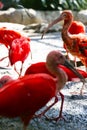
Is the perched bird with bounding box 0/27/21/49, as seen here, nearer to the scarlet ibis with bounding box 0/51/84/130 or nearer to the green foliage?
the scarlet ibis with bounding box 0/51/84/130

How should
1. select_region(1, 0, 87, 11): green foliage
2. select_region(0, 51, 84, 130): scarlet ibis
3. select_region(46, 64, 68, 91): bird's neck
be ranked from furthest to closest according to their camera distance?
select_region(1, 0, 87, 11): green foliage
select_region(46, 64, 68, 91): bird's neck
select_region(0, 51, 84, 130): scarlet ibis

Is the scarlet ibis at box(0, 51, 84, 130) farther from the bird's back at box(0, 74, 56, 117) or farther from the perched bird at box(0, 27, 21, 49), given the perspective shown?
the perched bird at box(0, 27, 21, 49)

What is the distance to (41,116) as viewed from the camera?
12.4 feet

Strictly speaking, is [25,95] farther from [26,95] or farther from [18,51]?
[18,51]

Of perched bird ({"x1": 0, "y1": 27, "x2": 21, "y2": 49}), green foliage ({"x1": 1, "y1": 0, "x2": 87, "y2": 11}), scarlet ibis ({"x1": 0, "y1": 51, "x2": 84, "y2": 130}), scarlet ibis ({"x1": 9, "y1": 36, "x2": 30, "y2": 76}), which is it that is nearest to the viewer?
scarlet ibis ({"x1": 0, "y1": 51, "x2": 84, "y2": 130})

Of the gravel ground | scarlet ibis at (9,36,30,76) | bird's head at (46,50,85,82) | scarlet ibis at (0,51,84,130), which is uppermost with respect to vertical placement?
bird's head at (46,50,85,82)

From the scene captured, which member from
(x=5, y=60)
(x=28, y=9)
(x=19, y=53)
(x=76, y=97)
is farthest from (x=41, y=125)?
(x=28, y=9)

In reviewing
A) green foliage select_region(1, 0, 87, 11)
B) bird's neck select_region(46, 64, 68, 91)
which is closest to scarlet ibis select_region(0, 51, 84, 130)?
bird's neck select_region(46, 64, 68, 91)

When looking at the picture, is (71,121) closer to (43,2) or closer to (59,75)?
(59,75)

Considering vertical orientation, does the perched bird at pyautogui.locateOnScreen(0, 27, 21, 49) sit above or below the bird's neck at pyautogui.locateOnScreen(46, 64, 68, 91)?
below

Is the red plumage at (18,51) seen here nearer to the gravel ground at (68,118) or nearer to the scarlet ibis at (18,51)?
the scarlet ibis at (18,51)

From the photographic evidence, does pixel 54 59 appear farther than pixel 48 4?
No

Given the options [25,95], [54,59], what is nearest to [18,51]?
[54,59]

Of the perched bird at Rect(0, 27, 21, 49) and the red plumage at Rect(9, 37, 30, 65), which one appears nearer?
the red plumage at Rect(9, 37, 30, 65)
